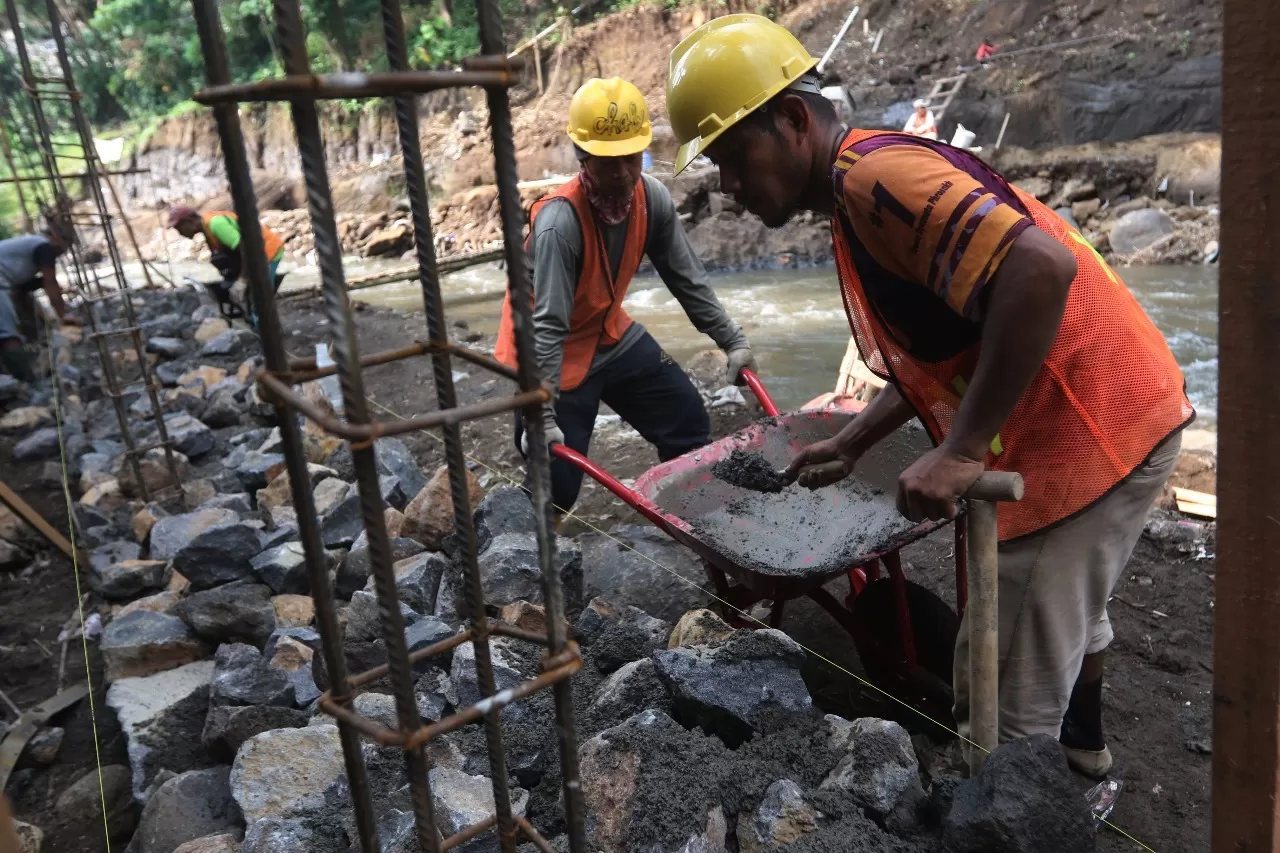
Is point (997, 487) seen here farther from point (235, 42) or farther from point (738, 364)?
point (235, 42)

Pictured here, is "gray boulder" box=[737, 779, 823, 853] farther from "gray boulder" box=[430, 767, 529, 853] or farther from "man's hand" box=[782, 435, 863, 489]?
"man's hand" box=[782, 435, 863, 489]

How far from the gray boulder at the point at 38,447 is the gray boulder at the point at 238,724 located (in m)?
4.84

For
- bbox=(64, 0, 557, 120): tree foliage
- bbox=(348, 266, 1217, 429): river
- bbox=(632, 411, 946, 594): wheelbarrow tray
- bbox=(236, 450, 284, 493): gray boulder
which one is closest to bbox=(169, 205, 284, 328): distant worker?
bbox=(348, 266, 1217, 429): river

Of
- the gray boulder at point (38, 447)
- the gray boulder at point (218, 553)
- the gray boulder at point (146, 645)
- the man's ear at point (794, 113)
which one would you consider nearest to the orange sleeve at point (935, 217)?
the man's ear at point (794, 113)

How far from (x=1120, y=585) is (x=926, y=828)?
6.81 ft

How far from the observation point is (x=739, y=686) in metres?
2.10

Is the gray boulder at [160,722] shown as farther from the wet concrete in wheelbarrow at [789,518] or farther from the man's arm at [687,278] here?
the man's arm at [687,278]

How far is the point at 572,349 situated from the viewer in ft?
11.8

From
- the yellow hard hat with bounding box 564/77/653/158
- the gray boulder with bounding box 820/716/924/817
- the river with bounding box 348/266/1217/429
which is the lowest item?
the river with bounding box 348/266/1217/429

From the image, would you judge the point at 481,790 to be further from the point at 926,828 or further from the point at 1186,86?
the point at 1186,86

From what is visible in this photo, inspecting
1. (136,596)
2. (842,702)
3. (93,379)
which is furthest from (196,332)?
(842,702)

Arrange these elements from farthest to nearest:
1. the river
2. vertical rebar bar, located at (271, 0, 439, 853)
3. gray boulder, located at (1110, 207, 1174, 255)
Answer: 1. gray boulder, located at (1110, 207, 1174, 255)
2. the river
3. vertical rebar bar, located at (271, 0, 439, 853)

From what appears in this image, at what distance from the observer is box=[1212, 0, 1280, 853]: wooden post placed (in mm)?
1008

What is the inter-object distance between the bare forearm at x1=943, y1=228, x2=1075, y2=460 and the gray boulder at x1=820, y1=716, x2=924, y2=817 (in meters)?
0.65
